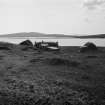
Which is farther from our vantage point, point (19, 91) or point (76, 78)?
point (76, 78)

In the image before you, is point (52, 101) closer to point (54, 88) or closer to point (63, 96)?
point (63, 96)

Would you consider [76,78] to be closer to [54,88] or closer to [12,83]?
[54,88]

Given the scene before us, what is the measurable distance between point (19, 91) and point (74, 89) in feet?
12.6

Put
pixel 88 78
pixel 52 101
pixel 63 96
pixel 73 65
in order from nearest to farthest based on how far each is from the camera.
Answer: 1. pixel 52 101
2. pixel 63 96
3. pixel 88 78
4. pixel 73 65

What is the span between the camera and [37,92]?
8.77 metres

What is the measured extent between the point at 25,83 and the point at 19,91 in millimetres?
1604

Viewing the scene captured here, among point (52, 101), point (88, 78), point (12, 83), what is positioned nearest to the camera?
point (52, 101)

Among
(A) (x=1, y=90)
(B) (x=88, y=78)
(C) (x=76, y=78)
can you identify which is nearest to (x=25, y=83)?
(A) (x=1, y=90)

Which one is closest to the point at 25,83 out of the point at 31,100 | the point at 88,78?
the point at 31,100

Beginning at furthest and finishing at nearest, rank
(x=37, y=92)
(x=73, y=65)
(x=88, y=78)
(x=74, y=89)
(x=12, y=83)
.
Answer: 1. (x=73, y=65)
2. (x=88, y=78)
3. (x=12, y=83)
4. (x=74, y=89)
5. (x=37, y=92)

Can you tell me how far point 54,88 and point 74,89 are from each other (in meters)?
1.43

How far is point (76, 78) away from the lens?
11992 millimetres

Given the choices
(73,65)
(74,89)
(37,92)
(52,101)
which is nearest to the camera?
(52,101)

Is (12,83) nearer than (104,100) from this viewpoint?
No
